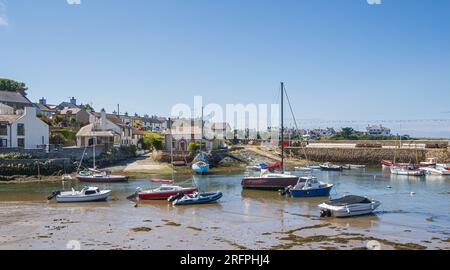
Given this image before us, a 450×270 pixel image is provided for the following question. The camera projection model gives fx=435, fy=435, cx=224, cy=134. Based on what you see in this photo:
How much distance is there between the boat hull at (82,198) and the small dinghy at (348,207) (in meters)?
17.2

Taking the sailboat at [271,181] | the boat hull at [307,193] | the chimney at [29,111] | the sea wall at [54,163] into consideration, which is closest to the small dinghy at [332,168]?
the sailboat at [271,181]

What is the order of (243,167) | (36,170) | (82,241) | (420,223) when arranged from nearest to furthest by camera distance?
1. (82,241)
2. (420,223)
3. (36,170)
4. (243,167)

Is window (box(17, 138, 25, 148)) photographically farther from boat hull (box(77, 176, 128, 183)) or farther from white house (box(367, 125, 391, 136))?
white house (box(367, 125, 391, 136))

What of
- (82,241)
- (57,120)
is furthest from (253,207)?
(57,120)

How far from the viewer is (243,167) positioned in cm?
6625

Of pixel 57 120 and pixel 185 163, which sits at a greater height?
pixel 57 120

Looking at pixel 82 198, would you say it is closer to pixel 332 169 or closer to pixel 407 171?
pixel 332 169

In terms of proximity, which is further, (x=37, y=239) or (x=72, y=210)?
(x=72, y=210)

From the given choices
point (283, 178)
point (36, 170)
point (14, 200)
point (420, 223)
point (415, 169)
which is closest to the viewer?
point (420, 223)

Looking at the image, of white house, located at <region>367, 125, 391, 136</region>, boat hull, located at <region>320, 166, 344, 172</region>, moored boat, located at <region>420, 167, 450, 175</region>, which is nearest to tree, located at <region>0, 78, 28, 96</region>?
boat hull, located at <region>320, 166, 344, 172</region>

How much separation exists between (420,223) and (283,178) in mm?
15587

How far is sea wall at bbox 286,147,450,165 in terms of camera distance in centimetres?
7225

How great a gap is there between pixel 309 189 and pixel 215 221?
12.8 meters

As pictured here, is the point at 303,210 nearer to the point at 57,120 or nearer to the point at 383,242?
the point at 383,242
